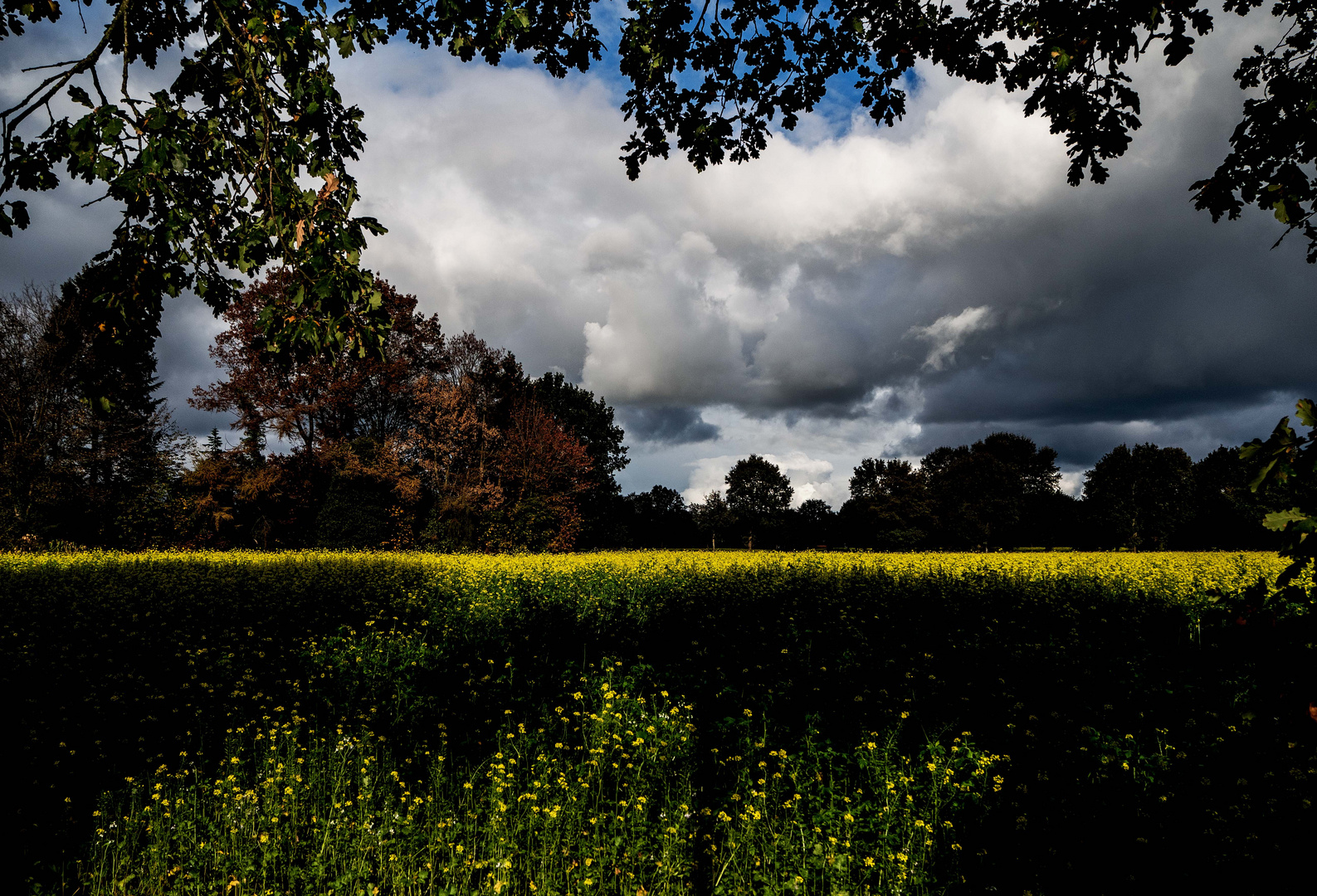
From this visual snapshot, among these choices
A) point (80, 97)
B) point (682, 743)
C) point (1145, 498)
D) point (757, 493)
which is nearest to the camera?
point (80, 97)

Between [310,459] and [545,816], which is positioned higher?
[310,459]

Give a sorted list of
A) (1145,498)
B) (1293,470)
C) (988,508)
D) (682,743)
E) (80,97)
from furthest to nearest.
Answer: (988,508) < (1145,498) < (682,743) < (80,97) < (1293,470)

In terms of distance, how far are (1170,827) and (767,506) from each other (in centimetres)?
5695

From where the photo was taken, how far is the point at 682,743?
5.94 meters

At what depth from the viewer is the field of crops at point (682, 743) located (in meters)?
4.23

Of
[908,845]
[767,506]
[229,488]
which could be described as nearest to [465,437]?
[229,488]

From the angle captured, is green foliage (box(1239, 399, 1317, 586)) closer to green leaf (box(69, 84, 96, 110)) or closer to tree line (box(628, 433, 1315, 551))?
green leaf (box(69, 84, 96, 110))

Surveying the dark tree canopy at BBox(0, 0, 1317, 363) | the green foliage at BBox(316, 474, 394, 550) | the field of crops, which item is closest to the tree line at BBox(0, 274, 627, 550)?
the green foliage at BBox(316, 474, 394, 550)

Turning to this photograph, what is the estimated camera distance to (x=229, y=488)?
1077 inches

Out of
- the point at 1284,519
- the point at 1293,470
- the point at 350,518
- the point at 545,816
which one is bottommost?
the point at 545,816

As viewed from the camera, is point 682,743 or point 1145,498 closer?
point 682,743

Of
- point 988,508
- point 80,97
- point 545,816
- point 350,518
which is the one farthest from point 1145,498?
point 80,97

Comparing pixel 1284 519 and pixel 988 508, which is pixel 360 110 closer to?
pixel 1284 519

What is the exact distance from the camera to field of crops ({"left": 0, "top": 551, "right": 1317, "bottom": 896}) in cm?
423
